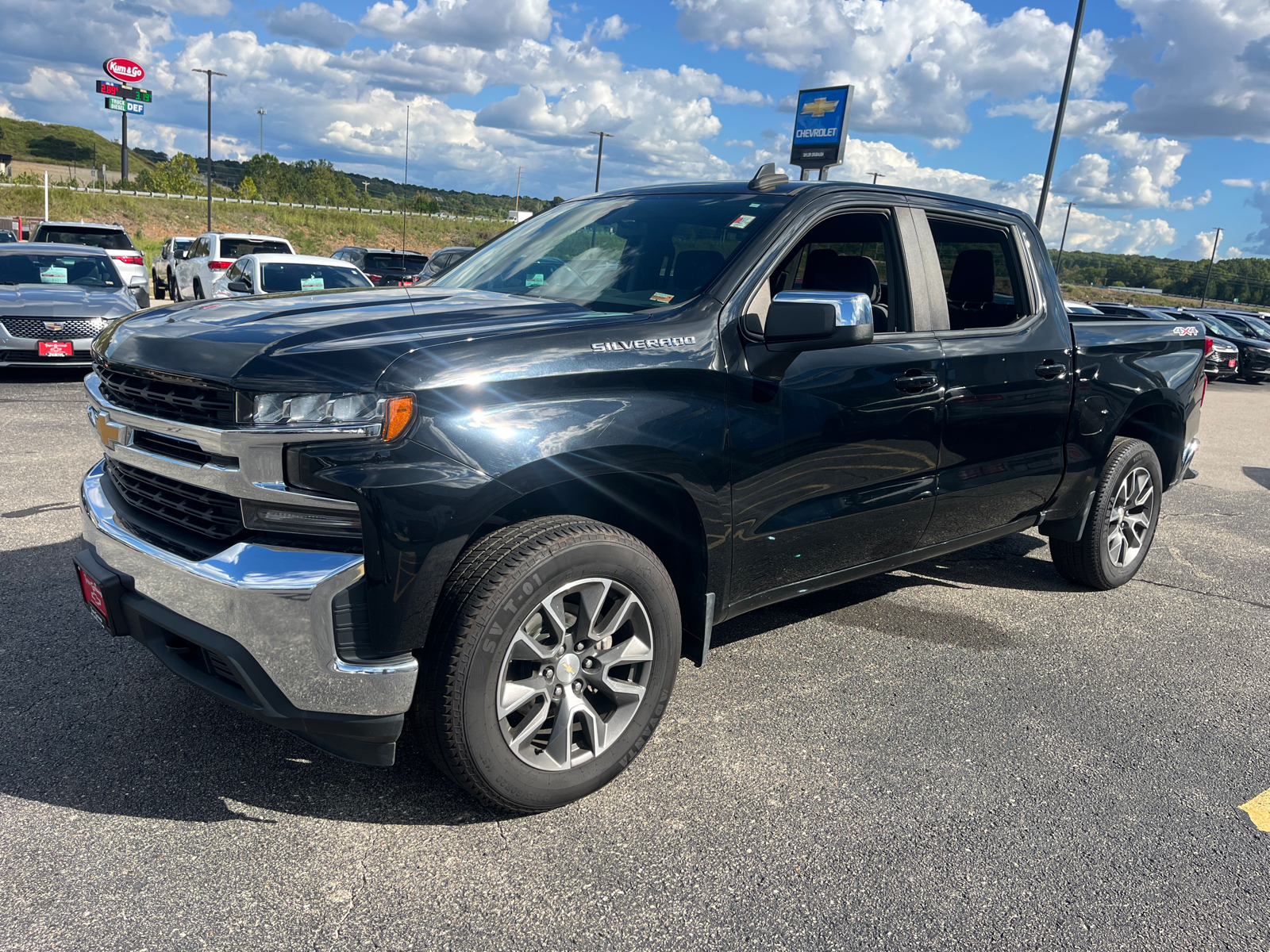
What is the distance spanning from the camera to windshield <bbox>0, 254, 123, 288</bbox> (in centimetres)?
1103

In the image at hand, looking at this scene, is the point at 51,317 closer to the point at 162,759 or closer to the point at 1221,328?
the point at 162,759

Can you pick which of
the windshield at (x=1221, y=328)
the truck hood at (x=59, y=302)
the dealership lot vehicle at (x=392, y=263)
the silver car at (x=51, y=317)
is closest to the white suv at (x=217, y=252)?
the dealership lot vehicle at (x=392, y=263)

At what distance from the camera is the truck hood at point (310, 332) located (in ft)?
7.91

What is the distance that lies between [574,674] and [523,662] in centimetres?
17

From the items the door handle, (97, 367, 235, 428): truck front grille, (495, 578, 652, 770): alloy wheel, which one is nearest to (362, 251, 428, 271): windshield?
the door handle

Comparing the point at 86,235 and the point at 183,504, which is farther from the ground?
the point at 86,235

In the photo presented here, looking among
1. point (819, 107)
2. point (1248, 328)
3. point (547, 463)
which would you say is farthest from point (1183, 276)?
point (547, 463)

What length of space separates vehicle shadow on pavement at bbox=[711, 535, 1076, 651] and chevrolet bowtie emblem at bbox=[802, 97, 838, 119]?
24369 mm

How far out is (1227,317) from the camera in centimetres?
2922

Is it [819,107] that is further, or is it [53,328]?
[819,107]

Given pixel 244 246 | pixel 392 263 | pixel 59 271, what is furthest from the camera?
pixel 392 263

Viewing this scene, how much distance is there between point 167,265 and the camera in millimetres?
25781

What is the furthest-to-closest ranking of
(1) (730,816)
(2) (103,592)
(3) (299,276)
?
(3) (299,276) → (1) (730,816) → (2) (103,592)

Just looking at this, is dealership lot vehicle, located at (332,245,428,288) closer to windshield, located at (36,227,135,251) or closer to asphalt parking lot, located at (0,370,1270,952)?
windshield, located at (36,227,135,251)
